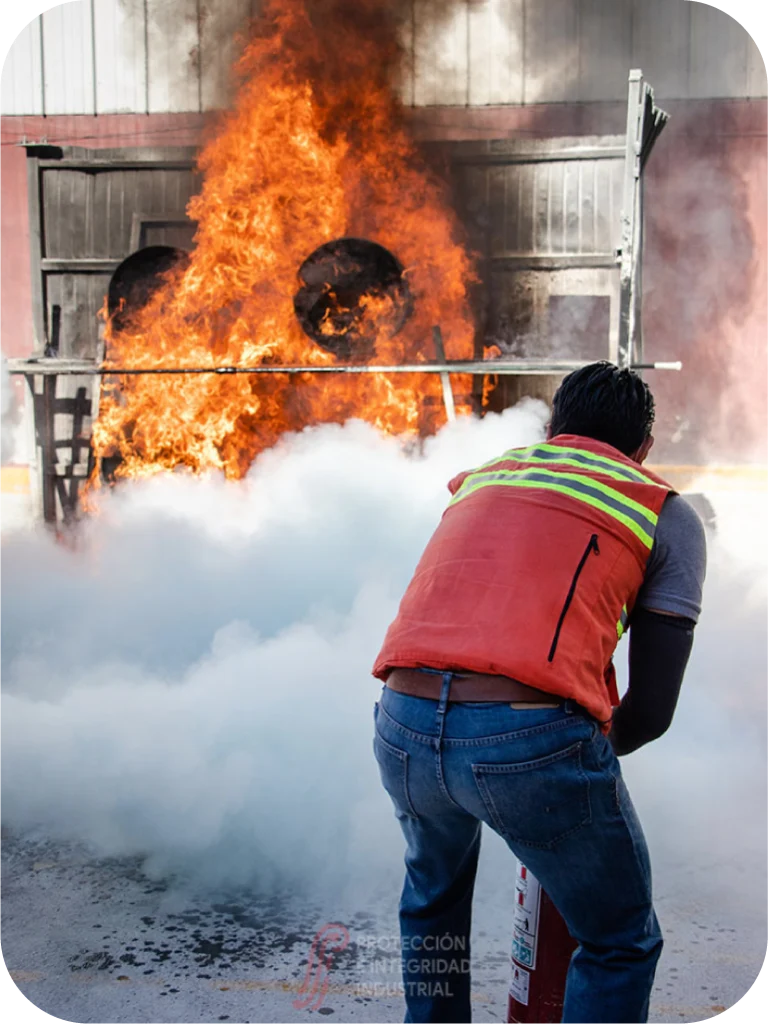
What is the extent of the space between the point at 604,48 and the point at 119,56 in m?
4.69

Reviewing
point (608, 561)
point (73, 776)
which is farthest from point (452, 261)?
point (608, 561)

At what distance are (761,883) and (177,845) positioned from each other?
79.4 inches

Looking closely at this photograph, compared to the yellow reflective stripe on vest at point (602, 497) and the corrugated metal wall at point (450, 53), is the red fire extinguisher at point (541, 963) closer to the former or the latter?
the yellow reflective stripe on vest at point (602, 497)

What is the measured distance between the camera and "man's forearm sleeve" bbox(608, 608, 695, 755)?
184 cm

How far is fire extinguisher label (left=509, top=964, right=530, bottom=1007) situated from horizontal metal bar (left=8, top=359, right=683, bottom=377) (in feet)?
13.0

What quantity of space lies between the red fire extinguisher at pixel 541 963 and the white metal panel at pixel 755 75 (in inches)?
415

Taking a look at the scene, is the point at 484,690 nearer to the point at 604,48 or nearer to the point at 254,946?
the point at 254,946

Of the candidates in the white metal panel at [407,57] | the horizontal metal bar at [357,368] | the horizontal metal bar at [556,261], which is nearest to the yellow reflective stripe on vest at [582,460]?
the horizontal metal bar at [357,368]

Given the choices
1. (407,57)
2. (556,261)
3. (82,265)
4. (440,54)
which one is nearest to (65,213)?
(82,265)

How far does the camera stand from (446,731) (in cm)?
176

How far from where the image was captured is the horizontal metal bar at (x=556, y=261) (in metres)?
7.22

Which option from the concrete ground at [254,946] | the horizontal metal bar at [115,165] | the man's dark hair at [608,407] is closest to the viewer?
the man's dark hair at [608,407]

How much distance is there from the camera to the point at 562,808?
169cm

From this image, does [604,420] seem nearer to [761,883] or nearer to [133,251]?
[761,883]
